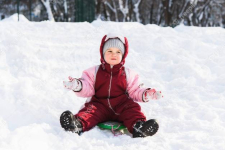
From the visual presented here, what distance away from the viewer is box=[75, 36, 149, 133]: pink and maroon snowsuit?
10.3 ft

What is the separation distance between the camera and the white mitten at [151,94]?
115 inches

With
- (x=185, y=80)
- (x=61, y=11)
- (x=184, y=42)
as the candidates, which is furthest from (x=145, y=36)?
(x=61, y=11)

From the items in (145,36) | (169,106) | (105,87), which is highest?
(145,36)

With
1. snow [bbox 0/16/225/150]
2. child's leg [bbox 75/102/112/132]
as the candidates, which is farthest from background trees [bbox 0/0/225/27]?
child's leg [bbox 75/102/112/132]

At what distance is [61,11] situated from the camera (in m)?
23.4

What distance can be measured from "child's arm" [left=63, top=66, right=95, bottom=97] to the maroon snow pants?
0.11 metres

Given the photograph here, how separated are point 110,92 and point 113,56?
1.20ft

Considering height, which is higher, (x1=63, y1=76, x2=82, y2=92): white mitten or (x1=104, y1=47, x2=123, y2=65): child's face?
(x1=104, y1=47, x2=123, y2=65): child's face

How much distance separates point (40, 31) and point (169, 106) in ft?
12.9

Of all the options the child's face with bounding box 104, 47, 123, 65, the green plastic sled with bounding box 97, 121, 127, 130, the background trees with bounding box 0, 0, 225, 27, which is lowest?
the green plastic sled with bounding box 97, 121, 127, 130

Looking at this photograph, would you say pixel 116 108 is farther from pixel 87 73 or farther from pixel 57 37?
pixel 57 37

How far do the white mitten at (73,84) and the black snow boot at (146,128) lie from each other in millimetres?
694

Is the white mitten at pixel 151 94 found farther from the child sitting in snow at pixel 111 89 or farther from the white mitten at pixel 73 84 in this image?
the white mitten at pixel 73 84

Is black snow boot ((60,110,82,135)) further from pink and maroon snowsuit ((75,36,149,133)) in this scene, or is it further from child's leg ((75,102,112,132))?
pink and maroon snowsuit ((75,36,149,133))
